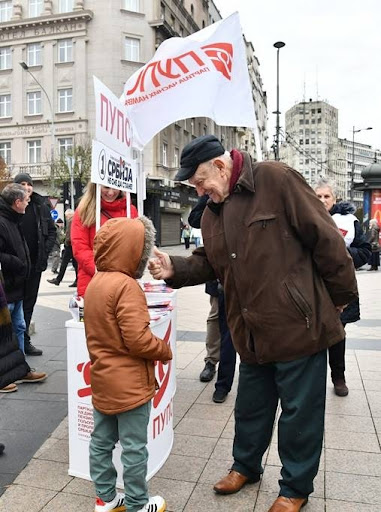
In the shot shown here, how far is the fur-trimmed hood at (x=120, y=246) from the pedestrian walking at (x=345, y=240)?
2.17 meters

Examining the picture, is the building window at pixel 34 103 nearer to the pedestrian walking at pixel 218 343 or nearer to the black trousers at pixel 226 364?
the pedestrian walking at pixel 218 343

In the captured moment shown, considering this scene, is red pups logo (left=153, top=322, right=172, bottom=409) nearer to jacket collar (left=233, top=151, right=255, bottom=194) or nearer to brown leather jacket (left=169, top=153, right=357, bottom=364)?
brown leather jacket (left=169, top=153, right=357, bottom=364)

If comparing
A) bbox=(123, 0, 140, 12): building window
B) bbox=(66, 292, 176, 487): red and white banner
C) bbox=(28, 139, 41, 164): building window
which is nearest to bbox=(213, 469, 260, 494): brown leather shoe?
bbox=(66, 292, 176, 487): red and white banner

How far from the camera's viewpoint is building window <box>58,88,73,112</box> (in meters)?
36.1

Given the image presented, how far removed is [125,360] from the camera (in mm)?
2488

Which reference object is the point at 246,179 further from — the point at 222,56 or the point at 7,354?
the point at 222,56

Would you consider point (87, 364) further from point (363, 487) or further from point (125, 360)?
point (363, 487)

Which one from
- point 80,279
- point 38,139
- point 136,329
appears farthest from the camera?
point 38,139

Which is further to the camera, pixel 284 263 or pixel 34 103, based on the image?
pixel 34 103

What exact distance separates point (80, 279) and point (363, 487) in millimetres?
2558

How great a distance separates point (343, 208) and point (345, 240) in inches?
13.8

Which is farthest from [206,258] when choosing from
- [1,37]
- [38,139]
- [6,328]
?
[1,37]

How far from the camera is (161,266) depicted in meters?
3.02

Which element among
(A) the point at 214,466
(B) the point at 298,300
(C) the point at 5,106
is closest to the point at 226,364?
(A) the point at 214,466
